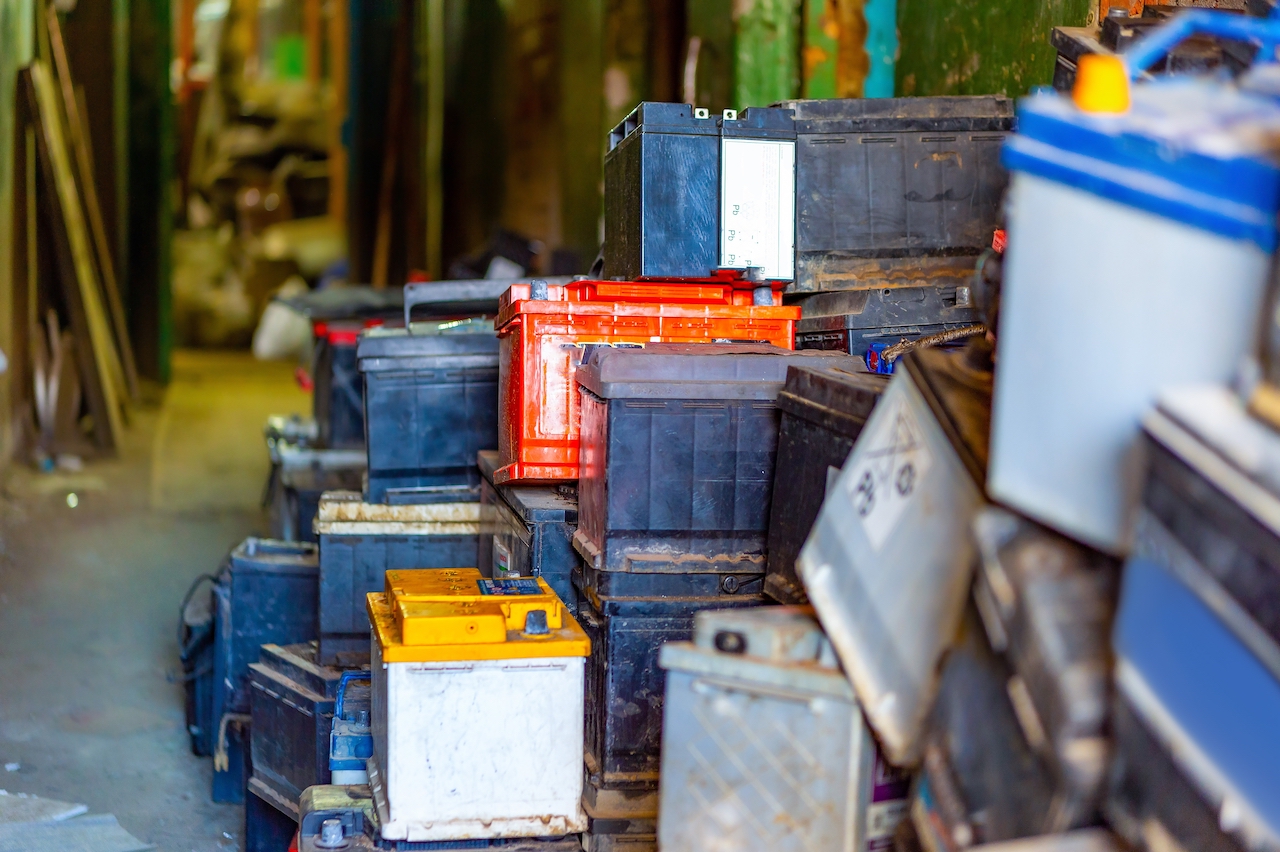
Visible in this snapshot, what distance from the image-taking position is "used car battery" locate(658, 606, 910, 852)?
1.44 meters

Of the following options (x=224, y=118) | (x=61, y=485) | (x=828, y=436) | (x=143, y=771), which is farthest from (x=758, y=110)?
(x=224, y=118)

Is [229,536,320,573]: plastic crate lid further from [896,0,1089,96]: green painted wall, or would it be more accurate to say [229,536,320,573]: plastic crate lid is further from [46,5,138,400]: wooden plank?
[46,5,138,400]: wooden plank

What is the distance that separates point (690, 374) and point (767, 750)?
85 centimetres

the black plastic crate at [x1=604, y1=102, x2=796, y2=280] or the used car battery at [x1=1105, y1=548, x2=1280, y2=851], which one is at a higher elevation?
the black plastic crate at [x1=604, y1=102, x2=796, y2=280]

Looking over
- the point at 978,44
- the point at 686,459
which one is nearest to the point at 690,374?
the point at 686,459

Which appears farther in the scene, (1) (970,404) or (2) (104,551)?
(2) (104,551)

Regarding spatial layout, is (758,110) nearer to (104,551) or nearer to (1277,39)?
(1277,39)

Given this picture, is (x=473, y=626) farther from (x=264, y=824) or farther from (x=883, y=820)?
(x=264, y=824)

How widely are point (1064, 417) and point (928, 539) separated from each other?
0.31 m

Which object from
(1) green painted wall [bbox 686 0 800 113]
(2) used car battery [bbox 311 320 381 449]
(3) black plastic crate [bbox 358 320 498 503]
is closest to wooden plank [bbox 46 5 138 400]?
(2) used car battery [bbox 311 320 381 449]

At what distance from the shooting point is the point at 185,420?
328 inches

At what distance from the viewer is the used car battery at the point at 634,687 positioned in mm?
2143

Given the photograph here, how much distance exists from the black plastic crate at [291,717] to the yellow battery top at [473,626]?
30.6 inches

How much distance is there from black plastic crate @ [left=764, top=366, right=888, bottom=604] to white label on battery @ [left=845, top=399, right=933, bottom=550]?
0.25 metres
